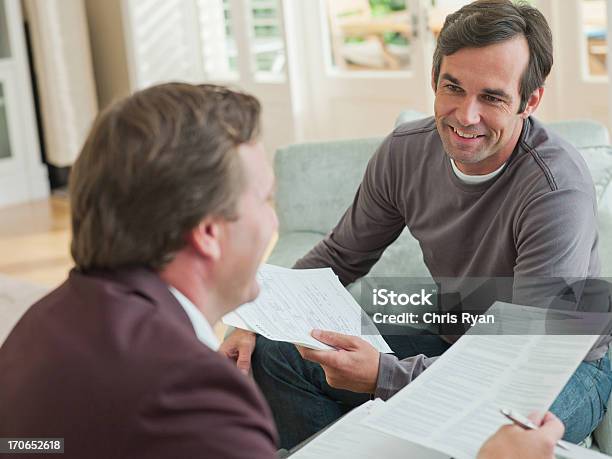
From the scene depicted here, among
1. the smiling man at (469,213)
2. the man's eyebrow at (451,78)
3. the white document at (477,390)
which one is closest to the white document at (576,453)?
the white document at (477,390)

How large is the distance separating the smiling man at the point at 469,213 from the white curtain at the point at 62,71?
382cm

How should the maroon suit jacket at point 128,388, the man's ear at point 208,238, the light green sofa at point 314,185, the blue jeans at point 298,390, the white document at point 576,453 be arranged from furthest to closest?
the light green sofa at point 314,185 → the blue jeans at point 298,390 → the white document at point 576,453 → the man's ear at point 208,238 → the maroon suit jacket at point 128,388

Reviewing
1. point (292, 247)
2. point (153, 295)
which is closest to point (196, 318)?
point (153, 295)

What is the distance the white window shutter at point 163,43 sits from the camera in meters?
5.45

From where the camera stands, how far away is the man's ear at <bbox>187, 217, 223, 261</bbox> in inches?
37.6

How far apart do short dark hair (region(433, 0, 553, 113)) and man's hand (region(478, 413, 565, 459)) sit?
794 mm

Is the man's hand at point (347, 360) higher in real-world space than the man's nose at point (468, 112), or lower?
lower

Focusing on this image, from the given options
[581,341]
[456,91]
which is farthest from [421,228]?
[581,341]

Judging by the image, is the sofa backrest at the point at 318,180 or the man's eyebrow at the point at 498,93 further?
the sofa backrest at the point at 318,180

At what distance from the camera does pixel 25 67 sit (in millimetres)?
5586

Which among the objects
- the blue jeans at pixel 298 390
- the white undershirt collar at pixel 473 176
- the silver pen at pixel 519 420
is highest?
the white undershirt collar at pixel 473 176

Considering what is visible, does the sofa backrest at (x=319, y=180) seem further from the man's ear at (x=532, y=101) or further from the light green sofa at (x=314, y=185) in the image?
the man's ear at (x=532, y=101)

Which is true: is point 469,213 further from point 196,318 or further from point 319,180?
point 196,318

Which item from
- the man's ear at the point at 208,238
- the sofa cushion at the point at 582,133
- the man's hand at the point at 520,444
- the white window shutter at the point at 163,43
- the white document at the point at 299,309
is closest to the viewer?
the man's ear at the point at 208,238
